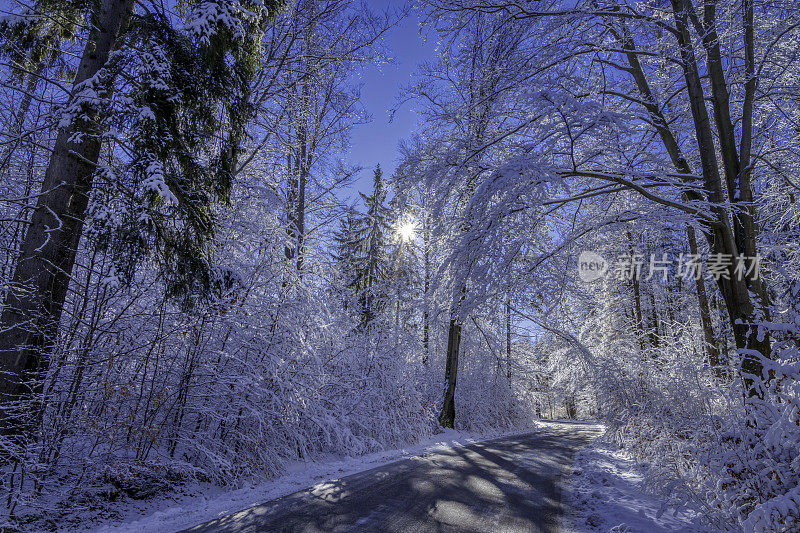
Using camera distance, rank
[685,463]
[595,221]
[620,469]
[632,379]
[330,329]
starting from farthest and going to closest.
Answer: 1. [632,379]
2. [330,329]
3. [620,469]
4. [595,221]
5. [685,463]

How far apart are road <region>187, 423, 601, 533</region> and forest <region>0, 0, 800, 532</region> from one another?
51.5 inches

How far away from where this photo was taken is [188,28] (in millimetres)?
5090

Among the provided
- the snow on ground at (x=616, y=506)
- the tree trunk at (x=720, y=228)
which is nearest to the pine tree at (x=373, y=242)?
the snow on ground at (x=616, y=506)

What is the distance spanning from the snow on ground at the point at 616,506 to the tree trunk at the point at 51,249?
6182 millimetres

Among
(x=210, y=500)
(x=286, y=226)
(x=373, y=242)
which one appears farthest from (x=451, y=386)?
(x=373, y=242)

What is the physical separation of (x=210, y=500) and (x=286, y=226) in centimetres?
472

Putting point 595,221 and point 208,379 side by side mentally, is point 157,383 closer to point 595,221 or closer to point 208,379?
point 208,379

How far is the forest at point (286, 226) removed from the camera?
427cm

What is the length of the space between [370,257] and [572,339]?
14.6 m

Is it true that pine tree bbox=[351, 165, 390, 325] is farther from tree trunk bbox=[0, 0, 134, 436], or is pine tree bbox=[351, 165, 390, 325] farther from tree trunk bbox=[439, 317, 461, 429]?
tree trunk bbox=[0, 0, 134, 436]

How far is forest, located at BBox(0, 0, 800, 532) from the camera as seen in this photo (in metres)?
4.27

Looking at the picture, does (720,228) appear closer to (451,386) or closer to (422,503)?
(422,503)

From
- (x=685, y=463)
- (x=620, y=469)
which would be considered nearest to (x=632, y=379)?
(x=620, y=469)

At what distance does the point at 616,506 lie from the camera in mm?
4734
